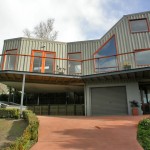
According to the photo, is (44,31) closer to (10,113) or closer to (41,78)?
(41,78)

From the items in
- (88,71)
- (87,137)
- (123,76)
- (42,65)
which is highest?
(42,65)

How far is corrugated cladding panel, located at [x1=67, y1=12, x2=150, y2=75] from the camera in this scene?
1566cm

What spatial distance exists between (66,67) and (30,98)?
5.71 meters

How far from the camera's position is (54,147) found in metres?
6.28

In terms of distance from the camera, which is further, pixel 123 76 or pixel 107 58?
pixel 107 58

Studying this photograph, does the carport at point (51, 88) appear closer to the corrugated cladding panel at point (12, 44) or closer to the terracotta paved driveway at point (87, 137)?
the corrugated cladding panel at point (12, 44)

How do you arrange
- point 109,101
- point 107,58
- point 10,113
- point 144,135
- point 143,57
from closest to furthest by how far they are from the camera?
point 144,135 → point 10,113 → point 109,101 → point 143,57 → point 107,58

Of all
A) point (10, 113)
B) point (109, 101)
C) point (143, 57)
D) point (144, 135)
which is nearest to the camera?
point (144, 135)

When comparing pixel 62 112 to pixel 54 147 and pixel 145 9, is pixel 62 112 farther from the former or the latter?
pixel 145 9

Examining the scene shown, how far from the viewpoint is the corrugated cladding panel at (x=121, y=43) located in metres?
15.7

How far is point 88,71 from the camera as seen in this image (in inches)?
647

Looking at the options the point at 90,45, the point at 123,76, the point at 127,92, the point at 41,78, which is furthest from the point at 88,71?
the point at 41,78

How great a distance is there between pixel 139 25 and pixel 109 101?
7736mm

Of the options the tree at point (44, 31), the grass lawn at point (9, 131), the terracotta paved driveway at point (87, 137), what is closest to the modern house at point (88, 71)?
the grass lawn at point (9, 131)
